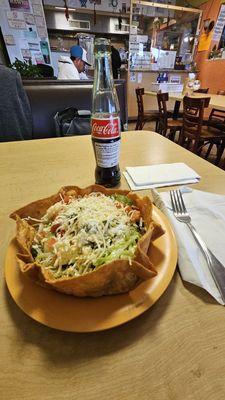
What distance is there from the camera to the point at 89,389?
9.5 inches

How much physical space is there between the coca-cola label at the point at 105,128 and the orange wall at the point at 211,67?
4.62 m

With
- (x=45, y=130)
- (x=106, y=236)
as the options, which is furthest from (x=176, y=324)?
(x=45, y=130)

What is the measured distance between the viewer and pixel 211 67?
14.3ft

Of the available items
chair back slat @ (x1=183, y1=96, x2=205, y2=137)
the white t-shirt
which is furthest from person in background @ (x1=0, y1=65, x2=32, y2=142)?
chair back slat @ (x1=183, y1=96, x2=205, y2=137)

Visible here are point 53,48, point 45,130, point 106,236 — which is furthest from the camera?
point 53,48

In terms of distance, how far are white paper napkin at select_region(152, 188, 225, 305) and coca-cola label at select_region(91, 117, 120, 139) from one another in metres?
0.19

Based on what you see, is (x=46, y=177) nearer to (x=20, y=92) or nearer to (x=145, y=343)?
(x=145, y=343)

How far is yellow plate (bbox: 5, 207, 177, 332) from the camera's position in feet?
0.90

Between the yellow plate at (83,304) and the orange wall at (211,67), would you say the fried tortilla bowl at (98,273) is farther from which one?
the orange wall at (211,67)

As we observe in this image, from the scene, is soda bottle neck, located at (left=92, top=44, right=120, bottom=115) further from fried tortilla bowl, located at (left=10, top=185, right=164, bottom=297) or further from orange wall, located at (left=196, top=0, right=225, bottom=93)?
orange wall, located at (left=196, top=0, right=225, bottom=93)

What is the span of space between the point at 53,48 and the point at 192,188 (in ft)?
17.6

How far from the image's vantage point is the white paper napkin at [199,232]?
36 centimetres

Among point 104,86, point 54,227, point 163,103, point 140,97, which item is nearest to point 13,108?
point 104,86

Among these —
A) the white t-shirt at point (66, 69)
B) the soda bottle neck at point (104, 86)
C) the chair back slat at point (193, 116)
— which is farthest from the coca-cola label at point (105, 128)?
the white t-shirt at point (66, 69)
